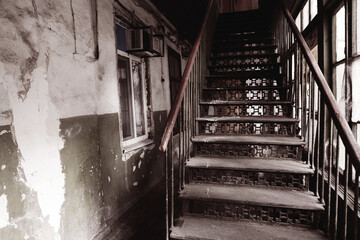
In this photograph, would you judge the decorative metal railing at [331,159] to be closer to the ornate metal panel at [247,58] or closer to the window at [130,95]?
the ornate metal panel at [247,58]

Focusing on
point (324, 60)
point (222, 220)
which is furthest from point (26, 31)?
point (324, 60)

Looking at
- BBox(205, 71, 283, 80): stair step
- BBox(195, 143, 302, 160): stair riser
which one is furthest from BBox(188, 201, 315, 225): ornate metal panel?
BBox(205, 71, 283, 80): stair step

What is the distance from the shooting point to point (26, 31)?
175 cm

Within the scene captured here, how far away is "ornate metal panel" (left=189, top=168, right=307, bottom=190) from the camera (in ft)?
7.72

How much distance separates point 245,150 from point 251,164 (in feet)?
1.00

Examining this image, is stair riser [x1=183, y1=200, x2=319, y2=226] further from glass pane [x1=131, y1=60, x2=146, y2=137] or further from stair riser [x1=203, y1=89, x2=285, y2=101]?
glass pane [x1=131, y1=60, x2=146, y2=137]

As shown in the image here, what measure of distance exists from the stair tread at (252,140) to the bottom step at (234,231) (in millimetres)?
889

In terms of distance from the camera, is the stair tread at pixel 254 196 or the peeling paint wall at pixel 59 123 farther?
the stair tread at pixel 254 196

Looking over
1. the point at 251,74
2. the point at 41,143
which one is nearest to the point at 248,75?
the point at 251,74

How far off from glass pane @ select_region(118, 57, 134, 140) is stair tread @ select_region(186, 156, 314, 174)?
126cm

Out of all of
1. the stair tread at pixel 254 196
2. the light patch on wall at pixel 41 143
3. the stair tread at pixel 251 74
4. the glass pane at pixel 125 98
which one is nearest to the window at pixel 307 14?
the stair tread at pixel 251 74

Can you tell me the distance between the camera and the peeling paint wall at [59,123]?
1.63m

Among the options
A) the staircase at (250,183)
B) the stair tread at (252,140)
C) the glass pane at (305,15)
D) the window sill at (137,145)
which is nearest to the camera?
the staircase at (250,183)

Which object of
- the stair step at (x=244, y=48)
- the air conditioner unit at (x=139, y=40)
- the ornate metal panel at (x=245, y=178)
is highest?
the stair step at (x=244, y=48)
